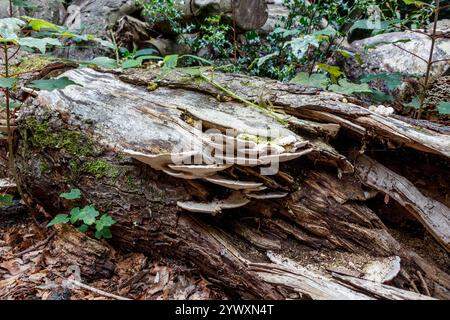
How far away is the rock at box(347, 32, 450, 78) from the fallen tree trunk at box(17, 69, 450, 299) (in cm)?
152

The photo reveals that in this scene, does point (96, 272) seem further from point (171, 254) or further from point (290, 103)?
point (290, 103)

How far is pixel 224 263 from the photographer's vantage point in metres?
1.79

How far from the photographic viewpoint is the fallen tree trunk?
5.61 ft

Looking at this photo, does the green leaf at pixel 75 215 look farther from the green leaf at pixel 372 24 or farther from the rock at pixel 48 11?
the rock at pixel 48 11

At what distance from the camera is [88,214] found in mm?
1932

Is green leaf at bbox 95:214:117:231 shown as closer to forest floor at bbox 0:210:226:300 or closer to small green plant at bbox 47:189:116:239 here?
small green plant at bbox 47:189:116:239

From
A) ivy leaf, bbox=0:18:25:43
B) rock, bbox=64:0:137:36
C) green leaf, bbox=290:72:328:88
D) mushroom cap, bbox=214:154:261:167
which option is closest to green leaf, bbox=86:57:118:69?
ivy leaf, bbox=0:18:25:43

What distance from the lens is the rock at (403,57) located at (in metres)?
3.02

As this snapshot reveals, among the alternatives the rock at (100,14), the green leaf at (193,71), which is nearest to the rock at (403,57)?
the green leaf at (193,71)

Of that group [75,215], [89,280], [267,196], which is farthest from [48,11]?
[267,196]

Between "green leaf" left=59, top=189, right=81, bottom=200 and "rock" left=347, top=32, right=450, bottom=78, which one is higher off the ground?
"rock" left=347, top=32, right=450, bottom=78

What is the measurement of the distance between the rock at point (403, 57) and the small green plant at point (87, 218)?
9.25ft

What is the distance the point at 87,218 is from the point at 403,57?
3.36 m

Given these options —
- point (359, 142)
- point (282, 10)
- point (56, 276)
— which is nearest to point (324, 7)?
point (282, 10)
